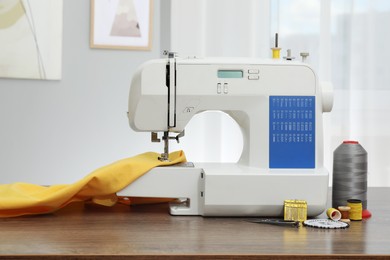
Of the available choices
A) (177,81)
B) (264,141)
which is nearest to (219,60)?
(177,81)

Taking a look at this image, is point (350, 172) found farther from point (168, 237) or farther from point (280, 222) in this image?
point (168, 237)

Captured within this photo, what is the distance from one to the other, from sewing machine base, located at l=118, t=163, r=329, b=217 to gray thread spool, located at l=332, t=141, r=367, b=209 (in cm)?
6

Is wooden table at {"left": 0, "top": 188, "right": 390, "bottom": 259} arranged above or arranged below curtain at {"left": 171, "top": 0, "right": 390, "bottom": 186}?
below

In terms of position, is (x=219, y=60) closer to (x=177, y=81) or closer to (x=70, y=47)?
(x=177, y=81)

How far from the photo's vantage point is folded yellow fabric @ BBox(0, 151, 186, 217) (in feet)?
5.12

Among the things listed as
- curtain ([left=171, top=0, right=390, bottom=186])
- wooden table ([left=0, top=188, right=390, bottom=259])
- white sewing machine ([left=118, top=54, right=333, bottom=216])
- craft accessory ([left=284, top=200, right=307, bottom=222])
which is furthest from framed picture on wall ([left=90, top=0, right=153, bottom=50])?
craft accessory ([left=284, top=200, right=307, bottom=222])

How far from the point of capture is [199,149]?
3586 millimetres

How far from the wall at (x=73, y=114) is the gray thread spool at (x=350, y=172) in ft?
6.40

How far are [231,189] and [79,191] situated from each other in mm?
400

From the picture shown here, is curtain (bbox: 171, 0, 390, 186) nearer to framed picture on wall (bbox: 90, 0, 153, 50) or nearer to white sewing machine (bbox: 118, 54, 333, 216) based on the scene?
framed picture on wall (bbox: 90, 0, 153, 50)

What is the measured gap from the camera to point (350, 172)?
1666 millimetres

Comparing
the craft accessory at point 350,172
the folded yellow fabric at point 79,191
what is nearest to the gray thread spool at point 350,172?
the craft accessory at point 350,172

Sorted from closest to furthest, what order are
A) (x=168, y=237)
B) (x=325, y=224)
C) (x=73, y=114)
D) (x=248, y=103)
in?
(x=168, y=237), (x=325, y=224), (x=248, y=103), (x=73, y=114)

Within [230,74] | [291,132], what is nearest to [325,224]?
[291,132]
